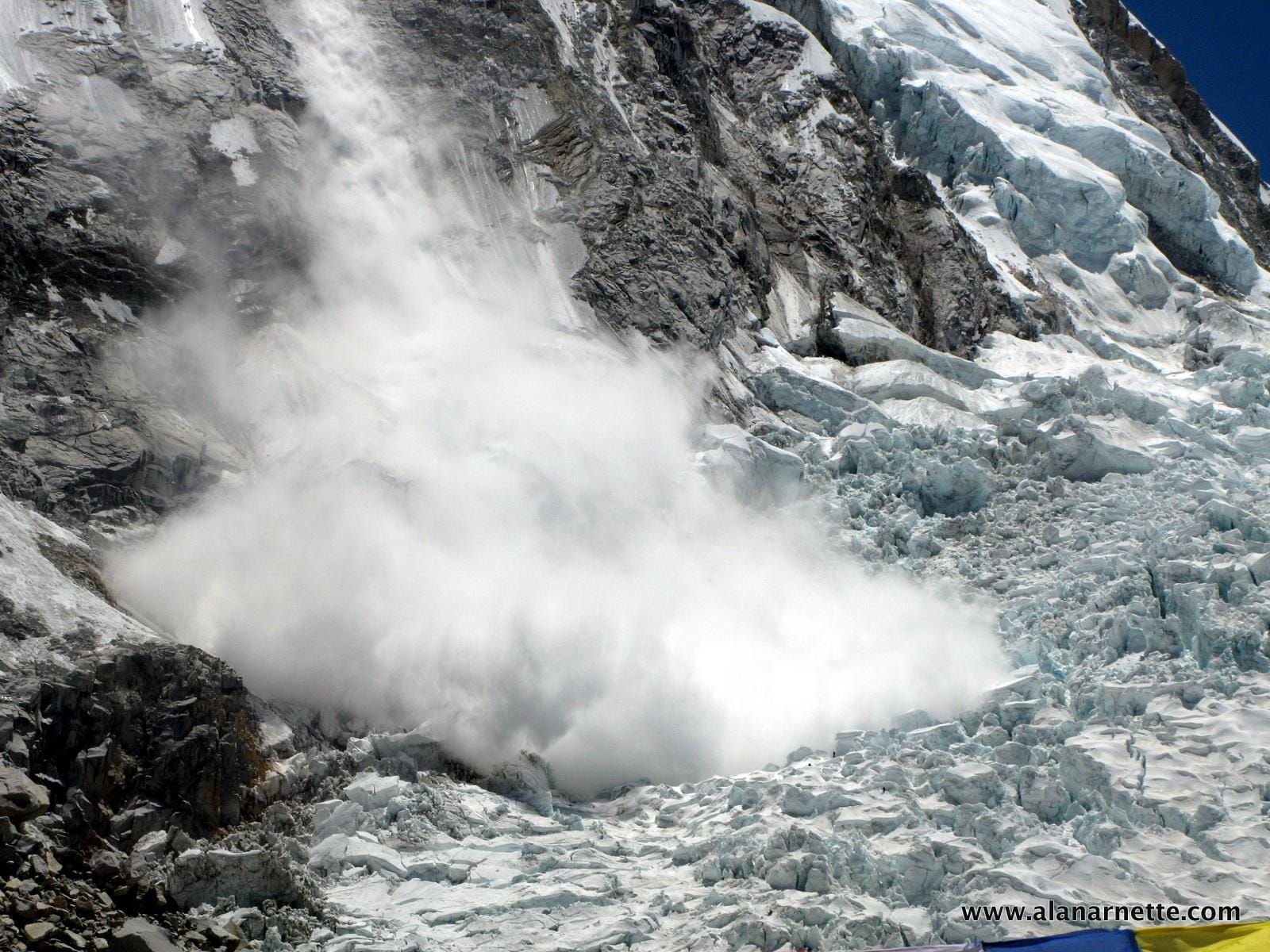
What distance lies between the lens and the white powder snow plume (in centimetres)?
1445

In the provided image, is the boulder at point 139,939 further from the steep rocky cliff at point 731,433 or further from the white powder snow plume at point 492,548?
the white powder snow plume at point 492,548

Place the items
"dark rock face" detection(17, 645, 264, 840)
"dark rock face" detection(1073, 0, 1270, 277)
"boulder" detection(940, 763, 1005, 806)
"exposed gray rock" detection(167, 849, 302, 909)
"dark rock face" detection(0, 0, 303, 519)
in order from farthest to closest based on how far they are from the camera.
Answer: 1. "dark rock face" detection(1073, 0, 1270, 277)
2. "dark rock face" detection(0, 0, 303, 519)
3. "boulder" detection(940, 763, 1005, 806)
4. "dark rock face" detection(17, 645, 264, 840)
5. "exposed gray rock" detection(167, 849, 302, 909)

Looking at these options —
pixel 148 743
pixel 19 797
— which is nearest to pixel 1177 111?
pixel 148 743

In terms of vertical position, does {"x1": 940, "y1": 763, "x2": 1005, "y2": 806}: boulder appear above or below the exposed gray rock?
above

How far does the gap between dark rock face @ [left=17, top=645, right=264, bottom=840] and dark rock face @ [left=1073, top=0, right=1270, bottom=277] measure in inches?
1220

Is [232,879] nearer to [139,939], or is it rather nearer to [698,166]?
[139,939]

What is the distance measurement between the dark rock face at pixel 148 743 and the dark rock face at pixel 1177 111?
30994 mm

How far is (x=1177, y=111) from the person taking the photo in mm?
37844

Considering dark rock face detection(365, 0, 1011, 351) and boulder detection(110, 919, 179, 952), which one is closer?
boulder detection(110, 919, 179, 952)

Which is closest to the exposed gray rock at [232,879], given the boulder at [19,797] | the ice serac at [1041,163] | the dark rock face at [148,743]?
the dark rock face at [148,743]

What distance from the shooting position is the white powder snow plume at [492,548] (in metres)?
14.4

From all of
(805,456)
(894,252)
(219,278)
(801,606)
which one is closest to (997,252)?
(894,252)

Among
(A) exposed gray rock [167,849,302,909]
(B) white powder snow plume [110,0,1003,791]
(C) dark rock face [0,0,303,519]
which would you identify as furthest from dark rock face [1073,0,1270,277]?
(A) exposed gray rock [167,849,302,909]

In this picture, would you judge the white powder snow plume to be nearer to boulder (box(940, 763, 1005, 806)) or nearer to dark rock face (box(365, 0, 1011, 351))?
dark rock face (box(365, 0, 1011, 351))
